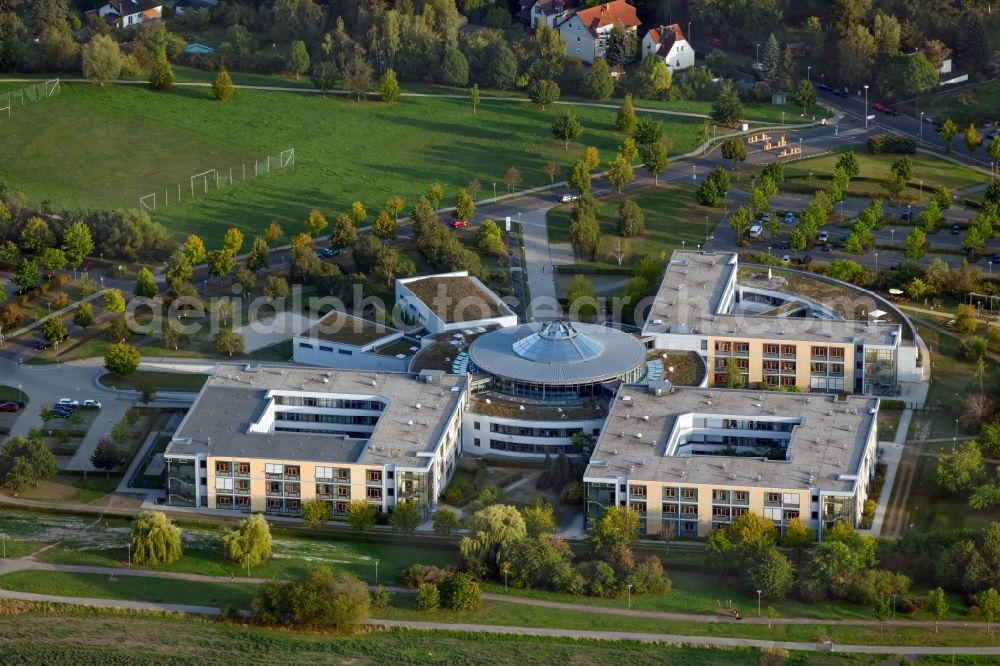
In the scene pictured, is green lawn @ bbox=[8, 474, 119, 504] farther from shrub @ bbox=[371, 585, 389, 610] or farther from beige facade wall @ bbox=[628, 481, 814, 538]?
beige facade wall @ bbox=[628, 481, 814, 538]

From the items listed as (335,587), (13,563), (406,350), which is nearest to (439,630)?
(335,587)

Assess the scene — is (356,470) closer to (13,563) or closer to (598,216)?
(13,563)

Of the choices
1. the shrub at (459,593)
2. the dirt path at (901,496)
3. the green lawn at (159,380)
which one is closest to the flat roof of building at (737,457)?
the dirt path at (901,496)

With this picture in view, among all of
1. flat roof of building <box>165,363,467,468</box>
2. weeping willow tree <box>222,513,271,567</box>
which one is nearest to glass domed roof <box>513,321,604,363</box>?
flat roof of building <box>165,363,467,468</box>

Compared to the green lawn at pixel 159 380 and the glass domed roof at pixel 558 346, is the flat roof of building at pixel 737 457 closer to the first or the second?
the glass domed roof at pixel 558 346

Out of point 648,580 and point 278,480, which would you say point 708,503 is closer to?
point 648,580
